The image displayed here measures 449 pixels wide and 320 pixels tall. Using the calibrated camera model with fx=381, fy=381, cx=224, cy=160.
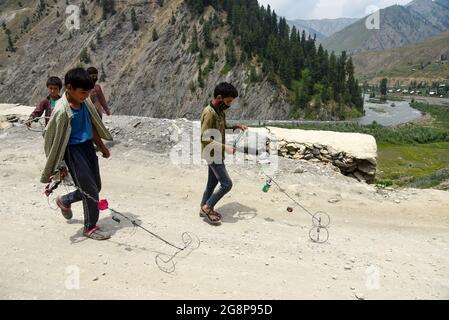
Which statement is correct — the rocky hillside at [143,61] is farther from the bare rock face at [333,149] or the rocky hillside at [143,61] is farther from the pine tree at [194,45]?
the bare rock face at [333,149]

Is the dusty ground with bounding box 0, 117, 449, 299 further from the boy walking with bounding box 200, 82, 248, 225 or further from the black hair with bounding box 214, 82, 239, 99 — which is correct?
the black hair with bounding box 214, 82, 239, 99

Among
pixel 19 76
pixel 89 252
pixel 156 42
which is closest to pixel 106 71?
pixel 156 42

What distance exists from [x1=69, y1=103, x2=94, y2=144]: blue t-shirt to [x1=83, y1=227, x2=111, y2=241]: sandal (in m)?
1.60

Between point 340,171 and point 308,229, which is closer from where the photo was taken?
point 308,229

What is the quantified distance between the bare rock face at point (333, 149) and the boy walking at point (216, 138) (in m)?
5.61

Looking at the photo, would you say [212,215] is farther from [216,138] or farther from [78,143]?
[78,143]

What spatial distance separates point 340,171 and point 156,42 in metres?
109

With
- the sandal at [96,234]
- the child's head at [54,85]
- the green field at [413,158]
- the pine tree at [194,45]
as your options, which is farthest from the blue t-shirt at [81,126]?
the pine tree at [194,45]

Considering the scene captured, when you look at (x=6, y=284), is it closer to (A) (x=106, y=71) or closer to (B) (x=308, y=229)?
(B) (x=308, y=229)

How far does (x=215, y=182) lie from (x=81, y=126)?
9.36 ft

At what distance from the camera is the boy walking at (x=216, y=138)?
273 inches

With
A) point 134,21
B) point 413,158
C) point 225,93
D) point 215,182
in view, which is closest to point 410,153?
point 413,158

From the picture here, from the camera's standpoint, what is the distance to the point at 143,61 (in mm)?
110875
